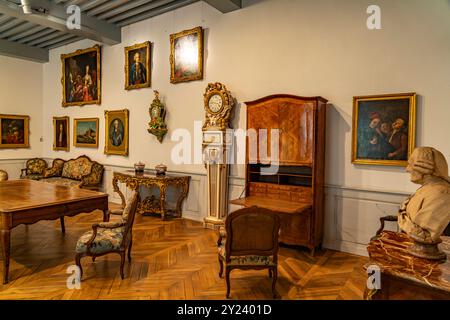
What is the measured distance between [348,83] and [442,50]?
115cm

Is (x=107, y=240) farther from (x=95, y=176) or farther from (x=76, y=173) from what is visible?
(x=76, y=173)

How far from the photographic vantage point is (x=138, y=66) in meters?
6.97

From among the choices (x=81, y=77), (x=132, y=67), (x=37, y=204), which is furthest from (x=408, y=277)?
(x=81, y=77)

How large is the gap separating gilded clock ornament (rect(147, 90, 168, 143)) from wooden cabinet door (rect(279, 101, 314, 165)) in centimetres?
297

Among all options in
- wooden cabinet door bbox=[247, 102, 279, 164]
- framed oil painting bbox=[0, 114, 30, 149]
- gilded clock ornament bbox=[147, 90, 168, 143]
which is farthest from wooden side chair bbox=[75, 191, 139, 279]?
framed oil painting bbox=[0, 114, 30, 149]

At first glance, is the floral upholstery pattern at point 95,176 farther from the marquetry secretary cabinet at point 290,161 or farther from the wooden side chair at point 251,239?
the wooden side chair at point 251,239

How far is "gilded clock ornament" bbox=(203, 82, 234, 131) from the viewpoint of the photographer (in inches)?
213

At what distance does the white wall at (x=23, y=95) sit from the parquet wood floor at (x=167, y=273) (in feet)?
16.4

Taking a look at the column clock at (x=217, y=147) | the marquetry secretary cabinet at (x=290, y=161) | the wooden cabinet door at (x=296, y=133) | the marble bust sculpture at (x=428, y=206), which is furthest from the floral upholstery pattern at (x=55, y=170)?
the marble bust sculpture at (x=428, y=206)

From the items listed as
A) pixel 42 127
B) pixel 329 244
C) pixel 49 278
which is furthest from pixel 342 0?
pixel 42 127

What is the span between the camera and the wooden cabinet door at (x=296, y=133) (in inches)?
167

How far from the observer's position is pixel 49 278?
346 centimetres

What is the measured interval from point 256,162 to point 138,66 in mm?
4039

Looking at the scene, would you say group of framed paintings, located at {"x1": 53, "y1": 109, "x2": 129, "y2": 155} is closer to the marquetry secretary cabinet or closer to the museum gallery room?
the museum gallery room
